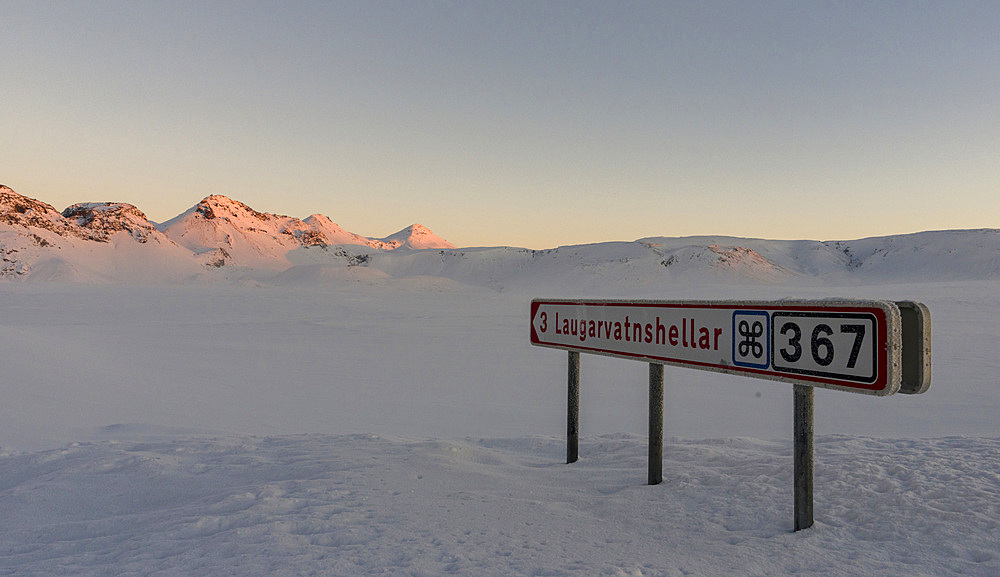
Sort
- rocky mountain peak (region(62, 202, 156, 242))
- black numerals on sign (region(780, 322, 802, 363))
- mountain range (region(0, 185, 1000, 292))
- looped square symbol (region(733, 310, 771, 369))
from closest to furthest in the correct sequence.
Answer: black numerals on sign (region(780, 322, 802, 363))
looped square symbol (region(733, 310, 771, 369))
mountain range (region(0, 185, 1000, 292))
rocky mountain peak (region(62, 202, 156, 242))

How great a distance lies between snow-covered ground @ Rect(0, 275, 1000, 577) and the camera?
2846 mm

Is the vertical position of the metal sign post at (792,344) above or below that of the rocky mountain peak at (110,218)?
below

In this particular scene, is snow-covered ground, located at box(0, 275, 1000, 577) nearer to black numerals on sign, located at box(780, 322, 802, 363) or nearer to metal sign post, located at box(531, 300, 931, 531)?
metal sign post, located at box(531, 300, 931, 531)

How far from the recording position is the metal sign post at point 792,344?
8.50ft

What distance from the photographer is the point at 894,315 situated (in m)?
2.56

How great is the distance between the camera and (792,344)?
307 cm

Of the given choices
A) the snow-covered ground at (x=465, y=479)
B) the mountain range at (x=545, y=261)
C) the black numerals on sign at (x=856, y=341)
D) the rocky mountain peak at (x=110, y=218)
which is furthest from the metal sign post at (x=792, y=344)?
the rocky mountain peak at (x=110, y=218)

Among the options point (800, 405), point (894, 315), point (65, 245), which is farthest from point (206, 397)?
point (65, 245)

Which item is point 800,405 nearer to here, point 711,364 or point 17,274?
point 711,364

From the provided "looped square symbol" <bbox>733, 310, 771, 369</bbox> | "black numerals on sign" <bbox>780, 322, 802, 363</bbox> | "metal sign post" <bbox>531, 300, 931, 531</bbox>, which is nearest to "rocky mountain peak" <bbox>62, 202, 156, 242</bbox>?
"metal sign post" <bbox>531, 300, 931, 531</bbox>

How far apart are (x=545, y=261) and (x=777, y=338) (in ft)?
419

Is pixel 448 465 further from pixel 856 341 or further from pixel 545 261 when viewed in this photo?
pixel 545 261

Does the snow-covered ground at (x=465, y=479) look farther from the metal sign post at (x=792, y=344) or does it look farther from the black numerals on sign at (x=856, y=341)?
the black numerals on sign at (x=856, y=341)

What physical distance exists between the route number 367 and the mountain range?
261 feet
